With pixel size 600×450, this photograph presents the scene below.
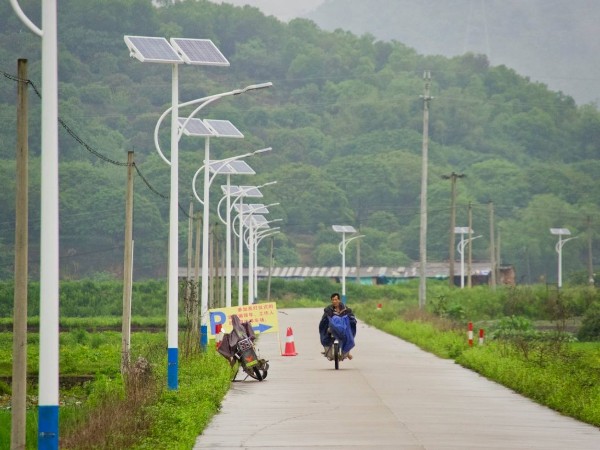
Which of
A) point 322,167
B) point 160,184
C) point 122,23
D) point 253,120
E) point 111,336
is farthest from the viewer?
point 122,23

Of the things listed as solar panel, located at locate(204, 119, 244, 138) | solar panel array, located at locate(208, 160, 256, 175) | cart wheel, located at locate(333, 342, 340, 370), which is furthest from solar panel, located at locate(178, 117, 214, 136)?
solar panel array, located at locate(208, 160, 256, 175)

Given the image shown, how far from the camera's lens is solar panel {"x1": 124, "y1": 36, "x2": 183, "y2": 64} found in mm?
24547

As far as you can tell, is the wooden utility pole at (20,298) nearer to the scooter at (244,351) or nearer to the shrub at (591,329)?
the scooter at (244,351)

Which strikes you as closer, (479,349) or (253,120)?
(479,349)

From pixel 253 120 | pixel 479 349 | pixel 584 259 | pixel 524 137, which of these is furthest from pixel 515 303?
pixel 524 137

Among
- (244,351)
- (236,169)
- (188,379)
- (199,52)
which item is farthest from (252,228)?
(188,379)

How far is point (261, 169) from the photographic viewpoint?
140375 millimetres

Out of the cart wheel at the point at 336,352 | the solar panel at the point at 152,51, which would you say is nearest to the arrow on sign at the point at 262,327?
the cart wheel at the point at 336,352

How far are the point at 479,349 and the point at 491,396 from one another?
9.00 metres

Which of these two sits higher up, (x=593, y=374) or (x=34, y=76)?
(x=34, y=76)

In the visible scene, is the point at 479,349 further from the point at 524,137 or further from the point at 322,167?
the point at 524,137

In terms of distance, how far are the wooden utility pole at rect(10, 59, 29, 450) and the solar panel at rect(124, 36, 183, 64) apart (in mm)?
9074

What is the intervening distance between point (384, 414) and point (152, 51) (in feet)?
28.2

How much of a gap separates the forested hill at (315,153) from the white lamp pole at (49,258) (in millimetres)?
86569
